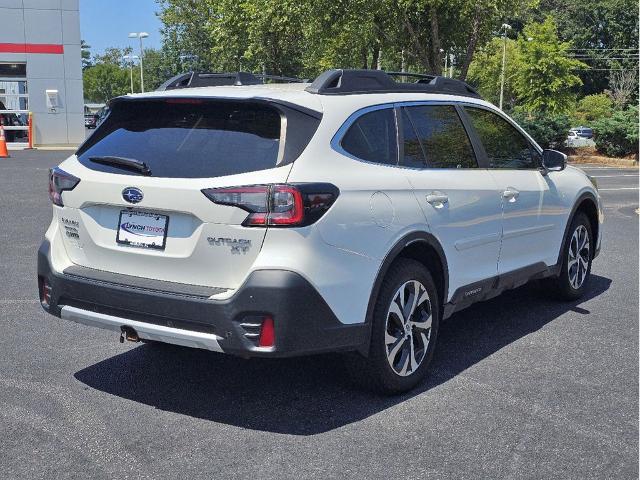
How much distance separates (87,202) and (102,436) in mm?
1266

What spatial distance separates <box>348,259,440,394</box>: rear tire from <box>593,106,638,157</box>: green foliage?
29.9 meters

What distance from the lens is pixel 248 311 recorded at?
3.83 meters

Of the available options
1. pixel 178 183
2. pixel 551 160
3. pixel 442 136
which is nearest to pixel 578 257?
pixel 551 160

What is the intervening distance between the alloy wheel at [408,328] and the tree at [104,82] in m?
103

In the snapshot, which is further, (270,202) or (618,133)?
(618,133)

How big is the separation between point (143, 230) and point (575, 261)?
4234mm

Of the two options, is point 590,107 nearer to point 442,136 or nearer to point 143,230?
point 442,136

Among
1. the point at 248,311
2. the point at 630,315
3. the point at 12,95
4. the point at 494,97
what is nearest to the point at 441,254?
the point at 248,311

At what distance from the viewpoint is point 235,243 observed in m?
3.87

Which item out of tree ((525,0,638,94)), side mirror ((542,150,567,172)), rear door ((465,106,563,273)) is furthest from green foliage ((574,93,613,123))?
rear door ((465,106,563,273))

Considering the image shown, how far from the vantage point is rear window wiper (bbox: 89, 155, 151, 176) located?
4.16 m

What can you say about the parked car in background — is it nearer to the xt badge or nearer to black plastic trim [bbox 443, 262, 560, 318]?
black plastic trim [bbox 443, 262, 560, 318]

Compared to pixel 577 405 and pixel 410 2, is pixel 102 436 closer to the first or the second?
pixel 577 405

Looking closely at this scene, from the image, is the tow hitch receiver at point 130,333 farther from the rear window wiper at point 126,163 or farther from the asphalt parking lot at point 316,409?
the rear window wiper at point 126,163
